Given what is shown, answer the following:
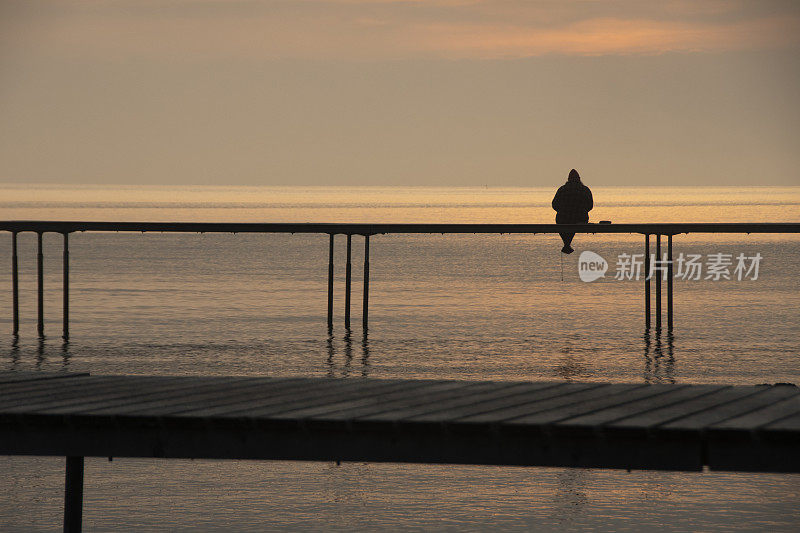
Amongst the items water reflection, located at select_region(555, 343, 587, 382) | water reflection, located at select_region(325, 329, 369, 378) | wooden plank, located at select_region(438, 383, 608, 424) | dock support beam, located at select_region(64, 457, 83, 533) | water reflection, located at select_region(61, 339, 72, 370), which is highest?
wooden plank, located at select_region(438, 383, 608, 424)

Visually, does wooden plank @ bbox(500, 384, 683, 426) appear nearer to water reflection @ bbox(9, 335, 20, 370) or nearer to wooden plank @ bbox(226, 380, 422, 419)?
wooden plank @ bbox(226, 380, 422, 419)

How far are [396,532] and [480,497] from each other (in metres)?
1.14

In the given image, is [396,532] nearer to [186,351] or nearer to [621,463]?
[621,463]

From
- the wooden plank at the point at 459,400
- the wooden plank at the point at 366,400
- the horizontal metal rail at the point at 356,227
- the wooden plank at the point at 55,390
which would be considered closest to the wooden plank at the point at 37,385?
the wooden plank at the point at 55,390

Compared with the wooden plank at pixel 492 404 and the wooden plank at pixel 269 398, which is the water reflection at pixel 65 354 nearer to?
the wooden plank at pixel 269 398

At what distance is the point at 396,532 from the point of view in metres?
8.86

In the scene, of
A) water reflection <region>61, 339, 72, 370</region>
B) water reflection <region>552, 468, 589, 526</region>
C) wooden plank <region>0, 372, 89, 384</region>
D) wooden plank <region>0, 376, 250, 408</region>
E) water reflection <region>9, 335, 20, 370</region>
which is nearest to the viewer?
wooden plank <region>0, 376, 250, 408</region>

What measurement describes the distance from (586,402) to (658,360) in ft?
44.7

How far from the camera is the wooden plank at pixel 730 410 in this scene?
573 cm

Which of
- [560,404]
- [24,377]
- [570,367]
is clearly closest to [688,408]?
[560,404]

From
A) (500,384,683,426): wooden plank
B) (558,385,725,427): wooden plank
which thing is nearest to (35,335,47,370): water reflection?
(500,384,683,426): wooden plank

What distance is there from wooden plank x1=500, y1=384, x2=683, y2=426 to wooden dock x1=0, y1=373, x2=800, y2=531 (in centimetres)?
1

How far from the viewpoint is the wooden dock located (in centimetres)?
571

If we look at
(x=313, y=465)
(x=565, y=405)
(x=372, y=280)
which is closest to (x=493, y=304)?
(x=372, y=280)
